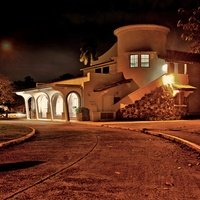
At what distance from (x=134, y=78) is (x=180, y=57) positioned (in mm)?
5324

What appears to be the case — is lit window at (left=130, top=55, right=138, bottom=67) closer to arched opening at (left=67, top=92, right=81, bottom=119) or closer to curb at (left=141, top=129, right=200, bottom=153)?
arched opening at (left=67, top=92, right=81, bottom=119)

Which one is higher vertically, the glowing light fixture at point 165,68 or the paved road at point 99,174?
the glowing light fixture at point 165,68

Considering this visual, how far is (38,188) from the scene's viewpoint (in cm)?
645

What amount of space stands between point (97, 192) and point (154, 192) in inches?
40.2

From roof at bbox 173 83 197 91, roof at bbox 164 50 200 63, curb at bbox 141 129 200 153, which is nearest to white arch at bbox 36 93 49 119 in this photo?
roof at bbox 164 50 200 63

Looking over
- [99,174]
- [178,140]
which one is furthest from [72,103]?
[99,174]

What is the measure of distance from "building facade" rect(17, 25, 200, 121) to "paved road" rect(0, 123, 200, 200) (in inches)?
842

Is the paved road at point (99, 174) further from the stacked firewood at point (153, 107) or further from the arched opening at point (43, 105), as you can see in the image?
the arched opening at point (43, 105)

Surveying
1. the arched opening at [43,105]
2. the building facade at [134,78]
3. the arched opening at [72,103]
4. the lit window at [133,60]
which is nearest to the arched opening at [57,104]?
the arched opening at [72,103]

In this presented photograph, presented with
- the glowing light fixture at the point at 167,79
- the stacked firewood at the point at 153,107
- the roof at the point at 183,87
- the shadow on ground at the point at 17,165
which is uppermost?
the glowing light fixture at the point at 167,79

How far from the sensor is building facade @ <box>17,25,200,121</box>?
33344 mm

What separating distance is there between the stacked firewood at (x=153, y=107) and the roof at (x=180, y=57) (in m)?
3.08

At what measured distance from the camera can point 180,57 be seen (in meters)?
35.3

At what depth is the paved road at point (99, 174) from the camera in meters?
6.09
